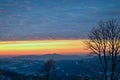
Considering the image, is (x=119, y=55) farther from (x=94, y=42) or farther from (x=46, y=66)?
(x=46, y=66)

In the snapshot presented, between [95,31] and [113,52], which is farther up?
[95,31]

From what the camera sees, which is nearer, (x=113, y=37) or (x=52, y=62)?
(x=113, y=37)

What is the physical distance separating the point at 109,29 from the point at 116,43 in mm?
1509

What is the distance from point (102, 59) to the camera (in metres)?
31.6

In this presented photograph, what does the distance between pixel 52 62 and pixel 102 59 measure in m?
28.0

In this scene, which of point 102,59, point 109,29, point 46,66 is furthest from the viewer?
point 46,66

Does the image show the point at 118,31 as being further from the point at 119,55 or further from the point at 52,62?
the point at 52,62

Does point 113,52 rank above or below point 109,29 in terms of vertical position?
below

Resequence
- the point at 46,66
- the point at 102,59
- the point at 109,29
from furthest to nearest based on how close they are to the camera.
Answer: the point at 46,66
the point at 102,59
the point at 109,29

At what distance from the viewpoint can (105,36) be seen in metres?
28.9

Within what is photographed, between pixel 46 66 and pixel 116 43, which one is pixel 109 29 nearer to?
pixel 116 43

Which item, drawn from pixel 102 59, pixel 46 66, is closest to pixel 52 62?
pixel 46 66

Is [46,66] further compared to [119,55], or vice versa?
[46,66]

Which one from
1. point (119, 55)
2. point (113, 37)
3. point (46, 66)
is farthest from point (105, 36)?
point (46, 66)
